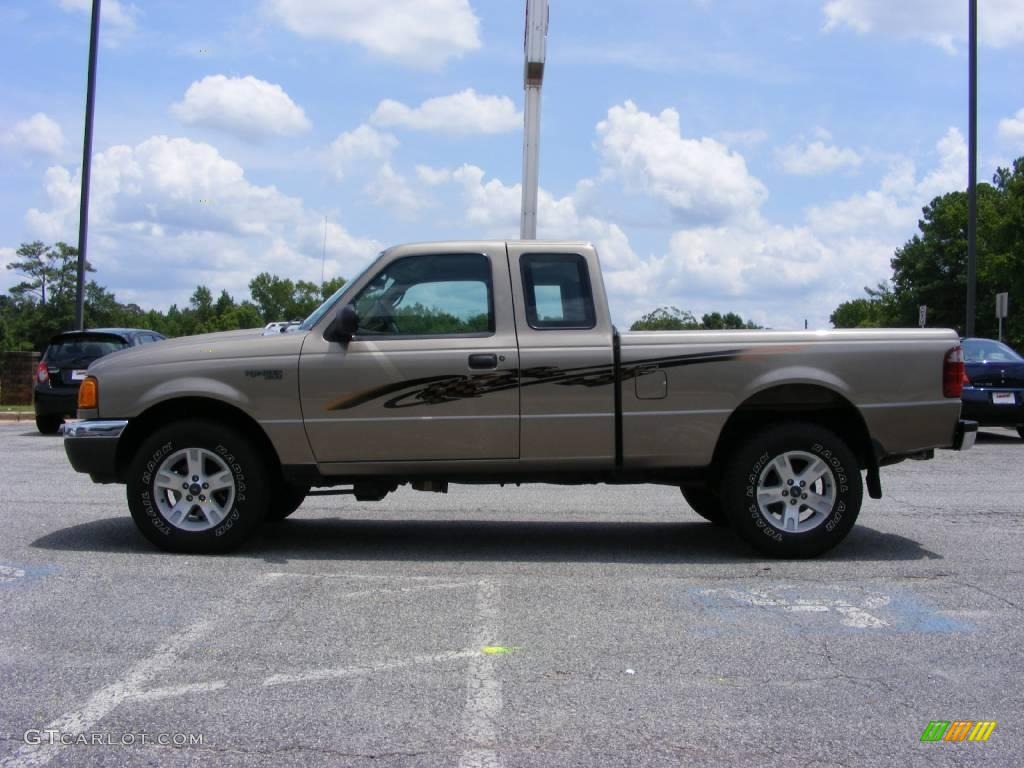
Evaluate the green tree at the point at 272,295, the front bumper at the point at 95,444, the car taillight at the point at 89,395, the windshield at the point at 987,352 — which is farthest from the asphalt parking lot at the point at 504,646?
the green tree at the point at 272,295

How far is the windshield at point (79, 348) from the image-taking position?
51.2 feet

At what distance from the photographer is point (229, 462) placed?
6285mm

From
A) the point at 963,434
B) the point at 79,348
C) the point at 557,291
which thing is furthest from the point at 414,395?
the point at 79,348

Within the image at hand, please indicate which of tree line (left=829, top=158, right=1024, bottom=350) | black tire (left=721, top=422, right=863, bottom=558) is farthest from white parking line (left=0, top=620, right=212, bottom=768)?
tree line (left=829, top=158, right=1024, bottom=350)

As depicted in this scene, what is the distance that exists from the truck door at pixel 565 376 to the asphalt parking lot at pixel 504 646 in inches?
28.0

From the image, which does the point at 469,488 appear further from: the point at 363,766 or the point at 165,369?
the point at 363,766

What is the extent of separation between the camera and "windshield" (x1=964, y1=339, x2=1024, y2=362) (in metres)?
14.9

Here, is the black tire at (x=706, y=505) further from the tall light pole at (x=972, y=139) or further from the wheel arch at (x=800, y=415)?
the tall light pole at (x=972, y=139)

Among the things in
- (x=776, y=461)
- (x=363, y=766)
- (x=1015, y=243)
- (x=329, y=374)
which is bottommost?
(x=363, y=766)

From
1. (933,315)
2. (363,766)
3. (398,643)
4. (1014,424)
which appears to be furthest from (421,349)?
(933,315)

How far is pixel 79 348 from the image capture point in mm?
15820

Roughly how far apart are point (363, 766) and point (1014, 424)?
539 inches

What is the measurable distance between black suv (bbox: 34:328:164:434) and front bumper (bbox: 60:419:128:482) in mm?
9384

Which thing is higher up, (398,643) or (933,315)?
(933,315)
